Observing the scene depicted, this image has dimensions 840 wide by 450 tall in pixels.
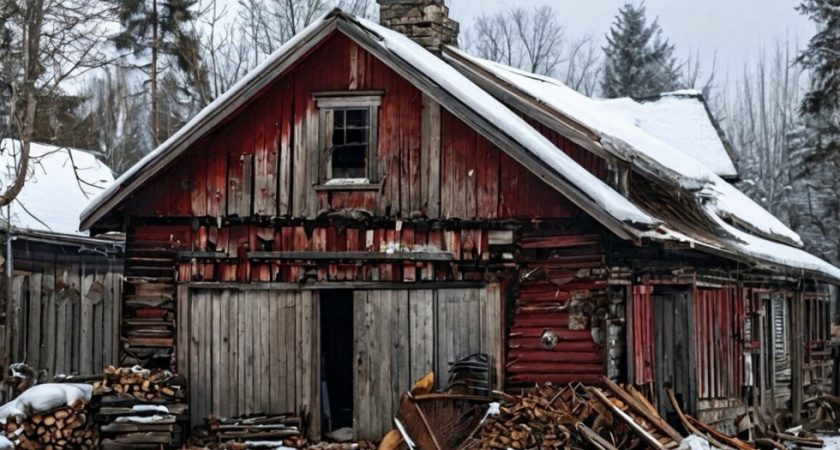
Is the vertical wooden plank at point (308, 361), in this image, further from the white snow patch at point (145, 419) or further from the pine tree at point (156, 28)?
the pine tree at point (156, 28)

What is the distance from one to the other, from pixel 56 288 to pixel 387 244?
23.8ft

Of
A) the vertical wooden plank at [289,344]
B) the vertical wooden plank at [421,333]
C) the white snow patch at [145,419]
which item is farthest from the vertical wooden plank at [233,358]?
the vertical wooden plank at [421,333]

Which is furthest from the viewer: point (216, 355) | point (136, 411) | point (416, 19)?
point (416, 19)

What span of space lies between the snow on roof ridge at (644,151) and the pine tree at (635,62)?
2583 centimetres

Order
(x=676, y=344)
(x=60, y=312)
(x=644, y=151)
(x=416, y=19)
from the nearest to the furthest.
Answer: (x=676, y=344), (x=644, y=151), (x=416, y=19), (x=60, y=312)

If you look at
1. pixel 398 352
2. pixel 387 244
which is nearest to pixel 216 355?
pixel 398 352

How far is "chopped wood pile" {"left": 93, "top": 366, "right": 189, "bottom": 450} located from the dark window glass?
3774 millimetres

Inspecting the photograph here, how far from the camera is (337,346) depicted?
20812 mm

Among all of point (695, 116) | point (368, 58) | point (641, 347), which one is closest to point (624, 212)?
point (641, 347)

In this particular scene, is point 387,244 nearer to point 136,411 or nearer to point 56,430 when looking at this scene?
point 136,411

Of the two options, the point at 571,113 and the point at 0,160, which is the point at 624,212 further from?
the point at 0,160

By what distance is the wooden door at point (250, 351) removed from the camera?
16266mm

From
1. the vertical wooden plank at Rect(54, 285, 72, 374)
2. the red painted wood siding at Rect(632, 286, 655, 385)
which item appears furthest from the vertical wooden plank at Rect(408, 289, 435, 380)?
the vertical wooden plank at Rect(54, 285, 72, 374)

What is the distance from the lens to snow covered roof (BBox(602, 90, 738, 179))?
80.9ft
